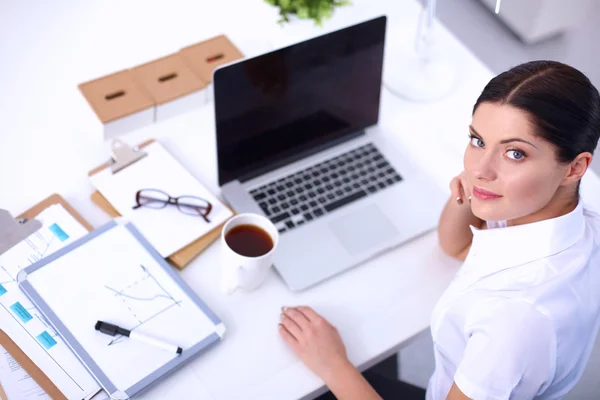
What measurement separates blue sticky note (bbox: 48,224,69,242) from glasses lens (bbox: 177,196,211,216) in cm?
21

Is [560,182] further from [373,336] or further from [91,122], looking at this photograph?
[91,122]

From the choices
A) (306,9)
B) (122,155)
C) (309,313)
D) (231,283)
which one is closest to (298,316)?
(309,313)

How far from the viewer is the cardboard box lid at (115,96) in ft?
4.41

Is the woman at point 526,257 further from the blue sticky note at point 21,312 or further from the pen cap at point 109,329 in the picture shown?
the blue sticky note at point 21,312

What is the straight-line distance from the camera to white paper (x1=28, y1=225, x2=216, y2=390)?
104 cm

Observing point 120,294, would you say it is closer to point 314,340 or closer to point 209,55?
point 314,340

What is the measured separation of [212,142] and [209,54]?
0.23 metres

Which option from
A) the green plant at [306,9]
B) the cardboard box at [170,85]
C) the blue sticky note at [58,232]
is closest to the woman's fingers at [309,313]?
the blue sticky note at [58,232]

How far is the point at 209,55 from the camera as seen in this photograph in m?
1.48

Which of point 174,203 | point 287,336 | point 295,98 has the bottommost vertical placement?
point 287,336

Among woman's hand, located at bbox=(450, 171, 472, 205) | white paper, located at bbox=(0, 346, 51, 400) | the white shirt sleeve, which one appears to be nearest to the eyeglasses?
white paper, located at bbox=(0, 346, 51, 400)

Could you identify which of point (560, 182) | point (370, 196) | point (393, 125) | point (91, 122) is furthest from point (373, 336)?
point (91, 122)

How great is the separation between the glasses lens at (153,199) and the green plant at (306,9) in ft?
1.73

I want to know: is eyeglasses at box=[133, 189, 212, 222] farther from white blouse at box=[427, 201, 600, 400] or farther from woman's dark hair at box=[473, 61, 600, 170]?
woman's dark hair at box=[473, 61, 600, 170]
